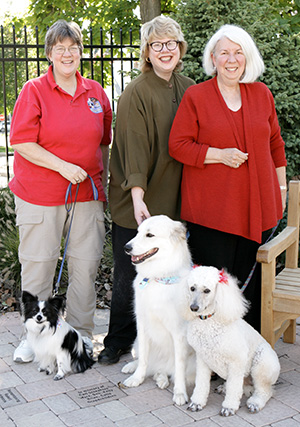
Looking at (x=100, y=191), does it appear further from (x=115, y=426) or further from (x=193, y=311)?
(x=115, y=426)

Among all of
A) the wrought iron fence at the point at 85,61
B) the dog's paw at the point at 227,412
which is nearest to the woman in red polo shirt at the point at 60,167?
the dog's paw at the point at 227,412

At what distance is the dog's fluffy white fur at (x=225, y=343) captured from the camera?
10.1 ft

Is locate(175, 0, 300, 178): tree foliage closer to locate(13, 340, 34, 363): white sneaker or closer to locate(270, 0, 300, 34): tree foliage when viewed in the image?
locate(270, 0, 300, 34): tree foliage

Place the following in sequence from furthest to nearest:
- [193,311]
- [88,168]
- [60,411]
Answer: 1. [88,168]
2. [60,411]
3. [193,311]

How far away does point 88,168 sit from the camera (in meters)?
3.91

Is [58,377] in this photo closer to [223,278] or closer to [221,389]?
[221,389]

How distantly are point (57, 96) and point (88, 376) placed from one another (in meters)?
1.99

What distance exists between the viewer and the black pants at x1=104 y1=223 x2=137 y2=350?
3980mm

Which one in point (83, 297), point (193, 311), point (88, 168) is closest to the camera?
point (193, 311)

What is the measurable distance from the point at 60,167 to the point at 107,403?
159cm

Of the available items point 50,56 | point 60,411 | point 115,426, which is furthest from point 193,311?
point 50,56

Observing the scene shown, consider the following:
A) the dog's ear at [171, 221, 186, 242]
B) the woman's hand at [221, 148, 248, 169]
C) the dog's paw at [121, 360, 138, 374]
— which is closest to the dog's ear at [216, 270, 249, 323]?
the dog's ear at [171, 221, 186, 242]

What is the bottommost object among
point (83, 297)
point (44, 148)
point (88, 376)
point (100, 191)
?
point (88, 376)

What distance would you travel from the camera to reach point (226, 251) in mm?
3590
